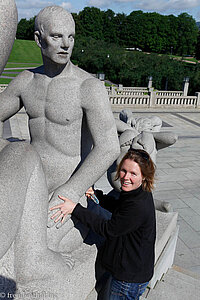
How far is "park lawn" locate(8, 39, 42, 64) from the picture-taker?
40431mm

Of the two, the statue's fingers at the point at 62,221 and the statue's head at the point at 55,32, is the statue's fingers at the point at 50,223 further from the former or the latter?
the statue's head at the point at 55,32

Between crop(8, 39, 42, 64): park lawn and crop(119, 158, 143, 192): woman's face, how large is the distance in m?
40.2

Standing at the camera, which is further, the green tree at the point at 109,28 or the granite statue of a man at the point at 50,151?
the green tree at the point at 109,28

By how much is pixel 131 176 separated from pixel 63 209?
1.67 ft

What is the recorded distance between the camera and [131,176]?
1.88 meters

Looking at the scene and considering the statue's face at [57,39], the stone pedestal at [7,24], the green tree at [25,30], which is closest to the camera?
the stone pedestal at [7,24]

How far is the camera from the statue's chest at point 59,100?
1.92m

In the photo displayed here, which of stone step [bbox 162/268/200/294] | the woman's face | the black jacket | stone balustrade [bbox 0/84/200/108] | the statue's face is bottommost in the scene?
stone balustrade [bbox 0/84/200/108]

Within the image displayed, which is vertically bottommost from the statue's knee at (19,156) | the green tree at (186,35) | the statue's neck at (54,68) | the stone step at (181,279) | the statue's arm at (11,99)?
the stone step at (181,279)

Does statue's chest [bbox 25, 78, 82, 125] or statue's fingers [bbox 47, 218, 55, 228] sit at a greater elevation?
statue's chest [bbox 25, 78, 82, 125]

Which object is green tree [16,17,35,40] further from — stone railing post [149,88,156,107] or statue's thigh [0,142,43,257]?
statue's thigh [0,142,43,257]

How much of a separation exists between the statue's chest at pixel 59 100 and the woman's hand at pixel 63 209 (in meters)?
0.55

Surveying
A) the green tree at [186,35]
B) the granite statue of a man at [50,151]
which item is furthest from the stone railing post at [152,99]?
the green tree at [186,35]

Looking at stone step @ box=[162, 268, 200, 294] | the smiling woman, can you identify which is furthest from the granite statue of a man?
stone step @ box=[162, 268, 200, 294]
